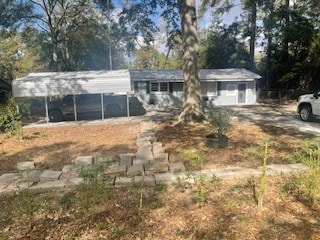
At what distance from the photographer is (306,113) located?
43.0 feet

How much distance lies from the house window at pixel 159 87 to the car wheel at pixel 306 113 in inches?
360

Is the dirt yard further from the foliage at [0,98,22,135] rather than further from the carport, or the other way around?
the carport

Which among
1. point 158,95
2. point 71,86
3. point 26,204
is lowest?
point 26,204

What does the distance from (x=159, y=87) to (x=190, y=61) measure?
28.2ft

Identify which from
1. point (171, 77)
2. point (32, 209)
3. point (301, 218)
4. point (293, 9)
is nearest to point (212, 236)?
point (301, 218)

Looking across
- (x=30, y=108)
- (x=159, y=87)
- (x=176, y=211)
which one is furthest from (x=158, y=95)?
(x=176, y=211)

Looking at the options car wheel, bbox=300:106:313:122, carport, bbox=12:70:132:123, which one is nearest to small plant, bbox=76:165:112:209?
carport, bbox=12:70:132:123

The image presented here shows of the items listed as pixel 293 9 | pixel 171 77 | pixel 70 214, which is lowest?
pixel 70 214

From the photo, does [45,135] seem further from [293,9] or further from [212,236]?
[293,9]

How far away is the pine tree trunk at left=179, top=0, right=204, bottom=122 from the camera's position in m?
11.8

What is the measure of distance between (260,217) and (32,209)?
11.1ft

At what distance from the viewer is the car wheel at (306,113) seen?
13008 mm

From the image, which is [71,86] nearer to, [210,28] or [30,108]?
[30,108]

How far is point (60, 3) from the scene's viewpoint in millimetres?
23969
